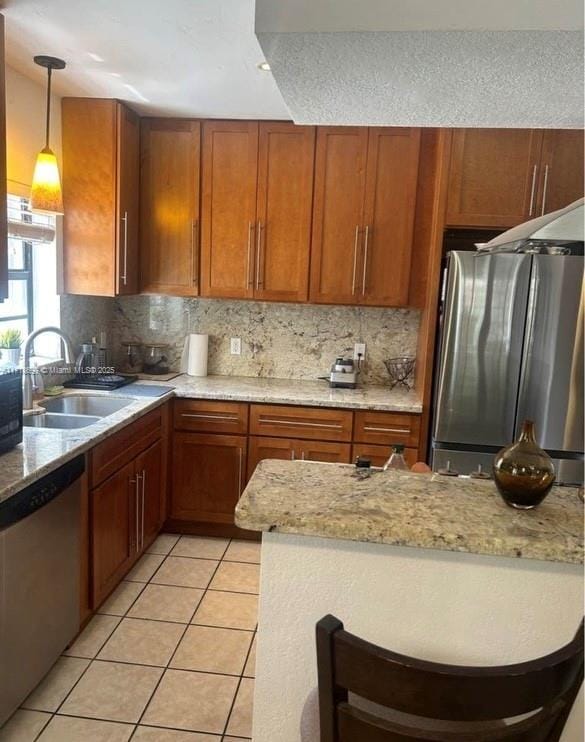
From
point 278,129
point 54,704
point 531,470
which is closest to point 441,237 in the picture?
point 278,129

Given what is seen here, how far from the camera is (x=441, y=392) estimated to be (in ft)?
9.46

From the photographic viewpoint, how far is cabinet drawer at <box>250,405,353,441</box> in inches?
127

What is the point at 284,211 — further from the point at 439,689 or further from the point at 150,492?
the point at 439,689

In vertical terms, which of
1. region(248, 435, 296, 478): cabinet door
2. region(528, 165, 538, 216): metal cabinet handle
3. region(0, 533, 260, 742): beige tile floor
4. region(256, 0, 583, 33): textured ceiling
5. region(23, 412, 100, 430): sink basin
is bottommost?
region(0, 533, 260, 742): beige tile floor

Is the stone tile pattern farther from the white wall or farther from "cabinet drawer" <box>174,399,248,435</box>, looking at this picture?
the white wall

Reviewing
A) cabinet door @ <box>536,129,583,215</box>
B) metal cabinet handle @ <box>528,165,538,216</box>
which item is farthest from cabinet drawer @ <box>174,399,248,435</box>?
cabinet door @ <box>536,129,583,215</box>

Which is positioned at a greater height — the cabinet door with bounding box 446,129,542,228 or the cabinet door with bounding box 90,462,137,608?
the cabinet door with bounding box 446,129,542,228

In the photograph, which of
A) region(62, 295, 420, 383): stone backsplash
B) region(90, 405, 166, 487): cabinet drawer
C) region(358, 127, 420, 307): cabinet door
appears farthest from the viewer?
region(62, 295, 420, 383): stone backsplash

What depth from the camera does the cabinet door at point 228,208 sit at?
339cm

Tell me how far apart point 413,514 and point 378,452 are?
2101 mm

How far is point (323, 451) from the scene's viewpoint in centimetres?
326

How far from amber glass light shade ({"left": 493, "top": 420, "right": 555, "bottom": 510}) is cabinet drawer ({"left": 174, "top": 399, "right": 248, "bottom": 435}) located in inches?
87.6

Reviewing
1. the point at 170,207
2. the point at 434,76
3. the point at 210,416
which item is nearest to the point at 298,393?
the point at 210,416

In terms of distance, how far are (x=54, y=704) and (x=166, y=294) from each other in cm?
224
